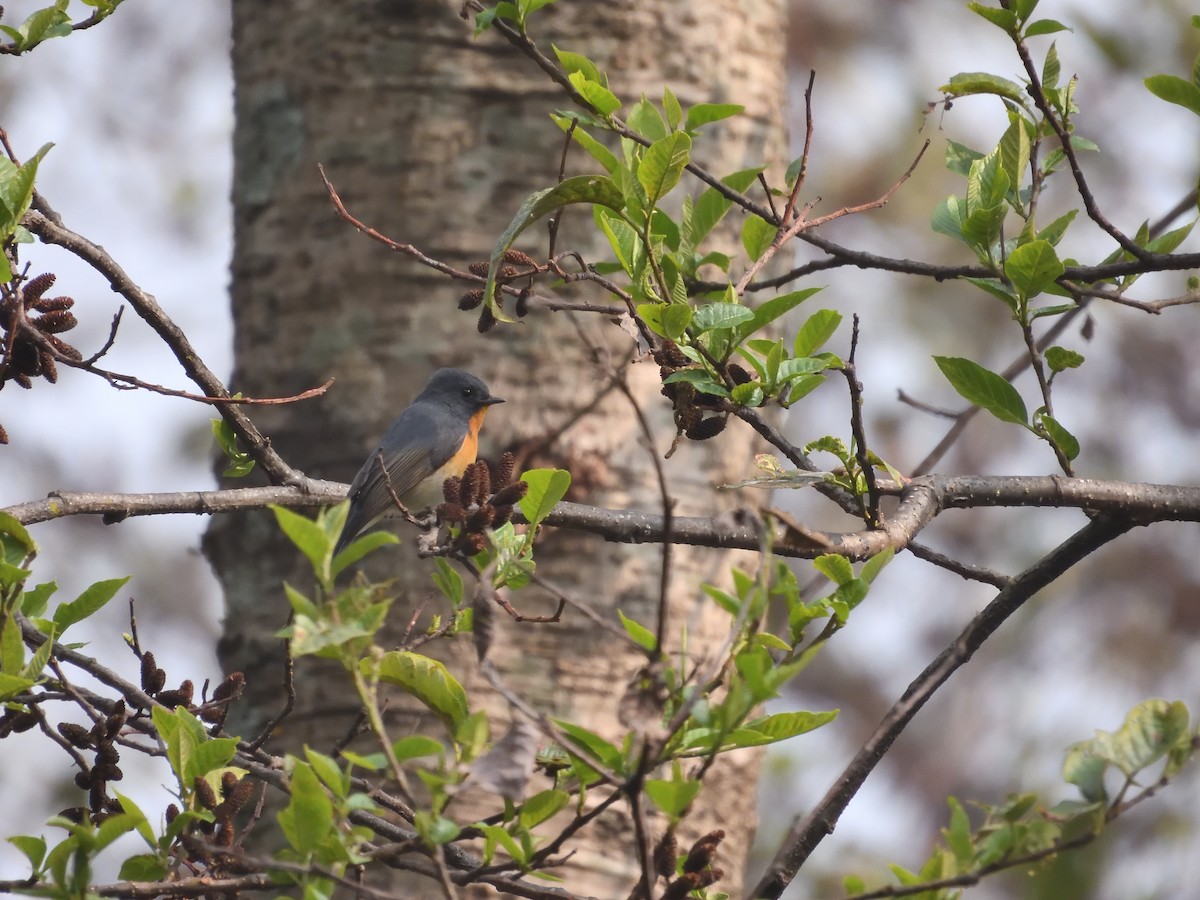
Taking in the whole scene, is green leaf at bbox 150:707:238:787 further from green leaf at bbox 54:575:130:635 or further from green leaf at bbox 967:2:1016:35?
green leaf at bbox 967:2:1016:35

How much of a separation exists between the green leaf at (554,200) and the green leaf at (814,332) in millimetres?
387

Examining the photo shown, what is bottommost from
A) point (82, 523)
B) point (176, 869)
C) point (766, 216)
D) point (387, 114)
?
point (176, 869)

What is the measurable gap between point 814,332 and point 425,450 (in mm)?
3396

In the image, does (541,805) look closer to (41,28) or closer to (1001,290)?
(1001,290)

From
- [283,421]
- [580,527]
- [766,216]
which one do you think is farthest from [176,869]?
[283,421]

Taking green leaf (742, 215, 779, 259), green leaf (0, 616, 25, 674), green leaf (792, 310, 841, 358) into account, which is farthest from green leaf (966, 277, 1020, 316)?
green leaf (0, 616, 25, 674)

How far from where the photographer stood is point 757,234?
2.64 m

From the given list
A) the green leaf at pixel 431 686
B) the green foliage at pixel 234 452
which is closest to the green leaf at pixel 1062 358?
the green leaf at pixel 431 686

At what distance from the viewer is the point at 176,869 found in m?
1.78

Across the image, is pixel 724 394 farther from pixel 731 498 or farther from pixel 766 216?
pixel 731 498

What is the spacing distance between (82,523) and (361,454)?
401 inches

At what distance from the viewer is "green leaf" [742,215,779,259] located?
8.63ft

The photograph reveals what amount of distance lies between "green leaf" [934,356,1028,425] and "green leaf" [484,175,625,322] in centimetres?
65

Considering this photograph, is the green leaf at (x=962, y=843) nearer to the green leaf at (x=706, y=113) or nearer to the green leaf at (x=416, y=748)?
the green leaf at (x=416, y=748)
